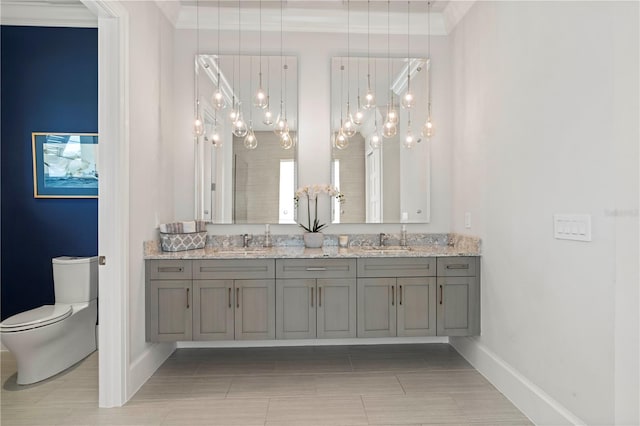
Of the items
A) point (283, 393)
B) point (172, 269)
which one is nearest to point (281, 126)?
point (172, 269)

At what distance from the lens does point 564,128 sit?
1910 mm

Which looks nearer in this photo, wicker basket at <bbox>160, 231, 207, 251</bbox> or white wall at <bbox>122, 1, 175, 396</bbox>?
white wall at <bbox>122, 1, 175, 396</bbox>

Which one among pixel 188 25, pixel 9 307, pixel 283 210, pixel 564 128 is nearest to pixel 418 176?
pixel 283 210

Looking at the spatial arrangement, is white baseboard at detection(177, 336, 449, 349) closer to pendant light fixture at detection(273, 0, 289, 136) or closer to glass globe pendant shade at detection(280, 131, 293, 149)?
glass globe pendant shade at detection(280, 131, 293, 149)

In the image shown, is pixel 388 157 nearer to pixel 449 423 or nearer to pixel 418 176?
pixel 418 176

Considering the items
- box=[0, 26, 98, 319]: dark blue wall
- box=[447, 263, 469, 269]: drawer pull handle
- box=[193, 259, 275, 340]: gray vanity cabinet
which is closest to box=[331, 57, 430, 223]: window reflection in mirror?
box=[447, 263, 469, 269]: drawer pull handle

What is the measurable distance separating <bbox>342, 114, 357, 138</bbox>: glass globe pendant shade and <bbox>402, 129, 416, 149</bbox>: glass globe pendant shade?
48cm

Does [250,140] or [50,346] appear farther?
[250,140]

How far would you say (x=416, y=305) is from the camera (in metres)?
2.84

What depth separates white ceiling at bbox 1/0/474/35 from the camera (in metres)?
3.21

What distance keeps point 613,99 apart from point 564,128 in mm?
310

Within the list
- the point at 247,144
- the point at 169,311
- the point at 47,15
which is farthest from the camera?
the point at 247,144

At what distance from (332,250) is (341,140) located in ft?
3.39

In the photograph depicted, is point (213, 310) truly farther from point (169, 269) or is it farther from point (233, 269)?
point (169, 269)
